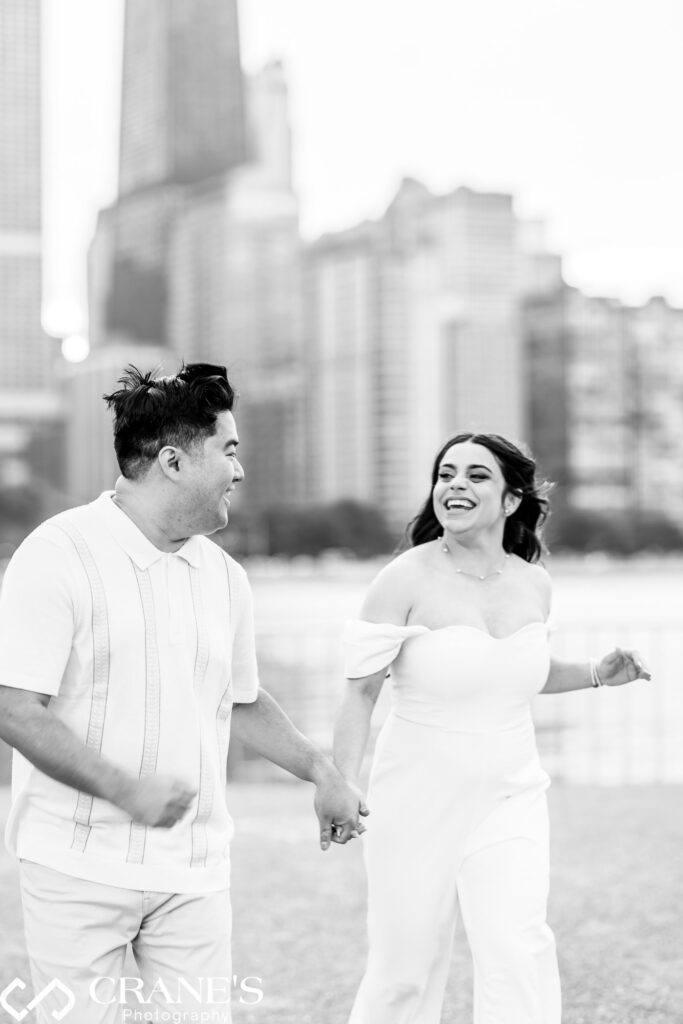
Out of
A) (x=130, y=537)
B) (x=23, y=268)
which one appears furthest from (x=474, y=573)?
(x=23, y=268)

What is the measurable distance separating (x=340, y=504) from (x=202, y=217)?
58624mm

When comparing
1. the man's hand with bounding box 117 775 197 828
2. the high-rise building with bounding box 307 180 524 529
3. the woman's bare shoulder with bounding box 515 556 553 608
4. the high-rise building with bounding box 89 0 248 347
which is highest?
the high-rise building with bounding box 89 0 248 347

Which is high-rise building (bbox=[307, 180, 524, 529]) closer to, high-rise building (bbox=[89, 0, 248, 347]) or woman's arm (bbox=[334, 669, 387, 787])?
high-rise building (bbox=[89, 0, 248, 347])

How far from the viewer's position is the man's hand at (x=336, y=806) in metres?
3.16

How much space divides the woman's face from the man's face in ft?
3.38

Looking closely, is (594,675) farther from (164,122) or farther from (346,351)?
(164,122)

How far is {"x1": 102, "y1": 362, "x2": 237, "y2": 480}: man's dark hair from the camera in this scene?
2688 millimetres

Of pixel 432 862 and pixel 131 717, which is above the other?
pixel 131 717

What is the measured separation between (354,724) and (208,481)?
3.56ft

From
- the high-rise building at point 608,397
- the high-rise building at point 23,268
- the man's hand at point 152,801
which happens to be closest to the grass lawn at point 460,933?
the man's hand at point 152,801

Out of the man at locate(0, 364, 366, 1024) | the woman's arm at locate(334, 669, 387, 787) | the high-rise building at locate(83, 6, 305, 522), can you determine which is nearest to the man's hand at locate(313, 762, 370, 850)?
the woman's arm at locate(334, 669, 387, 787)

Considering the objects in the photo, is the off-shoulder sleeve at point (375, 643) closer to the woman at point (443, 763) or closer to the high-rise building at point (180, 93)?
the woman at point (443, 763)

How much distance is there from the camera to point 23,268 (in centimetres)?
14950

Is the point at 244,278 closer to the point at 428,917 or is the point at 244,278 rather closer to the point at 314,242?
the point at 314,242
